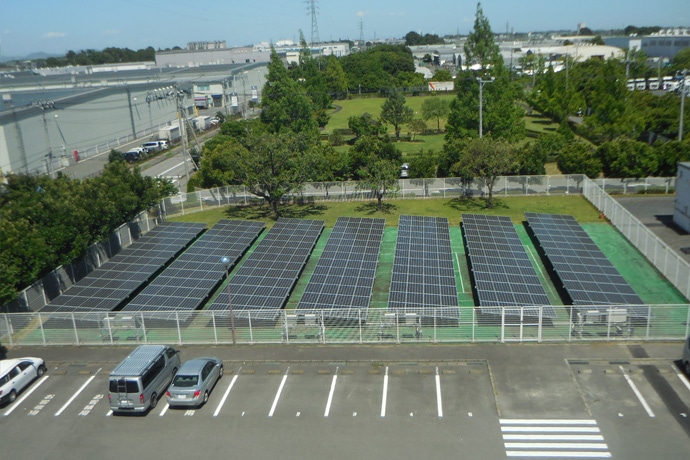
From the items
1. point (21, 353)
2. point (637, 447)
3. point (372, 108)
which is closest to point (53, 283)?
point (21, 353)

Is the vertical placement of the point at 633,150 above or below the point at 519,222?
above

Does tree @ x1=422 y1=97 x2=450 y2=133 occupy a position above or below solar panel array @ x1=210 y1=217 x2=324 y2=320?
above

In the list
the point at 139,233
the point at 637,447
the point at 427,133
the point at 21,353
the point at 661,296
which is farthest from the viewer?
the point at 427,133

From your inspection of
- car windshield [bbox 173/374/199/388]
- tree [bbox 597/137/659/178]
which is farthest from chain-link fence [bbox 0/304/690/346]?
tree [bbox 597/137/659/178]

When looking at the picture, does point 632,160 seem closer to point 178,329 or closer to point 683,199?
point 683,199

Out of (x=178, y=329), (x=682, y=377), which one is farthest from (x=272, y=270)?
(x=682, y=377)

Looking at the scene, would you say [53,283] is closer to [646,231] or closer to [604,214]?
[646,231]

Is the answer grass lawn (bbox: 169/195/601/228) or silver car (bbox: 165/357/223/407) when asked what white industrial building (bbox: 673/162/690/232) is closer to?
grass lawn (bbox: 169/195/601/228)
